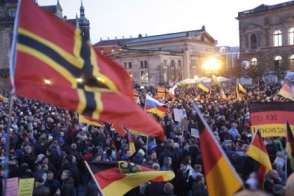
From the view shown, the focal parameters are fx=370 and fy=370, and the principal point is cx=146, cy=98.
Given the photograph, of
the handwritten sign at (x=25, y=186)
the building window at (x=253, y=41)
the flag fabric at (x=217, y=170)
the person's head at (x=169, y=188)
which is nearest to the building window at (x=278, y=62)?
the building window at (x=253, y=41)

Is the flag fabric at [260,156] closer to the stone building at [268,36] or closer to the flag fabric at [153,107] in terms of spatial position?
the flag fabric at [153,107]

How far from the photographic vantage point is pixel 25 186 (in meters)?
6.47

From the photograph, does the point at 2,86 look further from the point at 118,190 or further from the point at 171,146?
the point at 118,190

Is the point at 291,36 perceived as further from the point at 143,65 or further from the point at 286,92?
the point at 286,92

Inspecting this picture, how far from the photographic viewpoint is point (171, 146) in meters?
10.3

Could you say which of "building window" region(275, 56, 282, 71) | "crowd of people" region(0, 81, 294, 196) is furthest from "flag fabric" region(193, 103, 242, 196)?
"building window" region(275, 56, 282, 71)

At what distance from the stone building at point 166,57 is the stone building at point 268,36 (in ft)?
34.8

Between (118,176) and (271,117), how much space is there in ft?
15.5

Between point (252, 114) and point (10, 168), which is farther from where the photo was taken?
point (252, 114)

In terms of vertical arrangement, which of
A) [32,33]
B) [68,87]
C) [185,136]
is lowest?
[185,136]

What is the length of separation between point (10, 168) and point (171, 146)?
4236 mm

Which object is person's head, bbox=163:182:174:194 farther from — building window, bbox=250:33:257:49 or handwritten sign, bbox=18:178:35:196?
building window, bbox=250:33:257:49

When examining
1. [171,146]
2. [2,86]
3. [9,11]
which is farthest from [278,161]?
[9,11]

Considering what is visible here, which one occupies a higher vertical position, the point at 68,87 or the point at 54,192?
the point at 68,87
